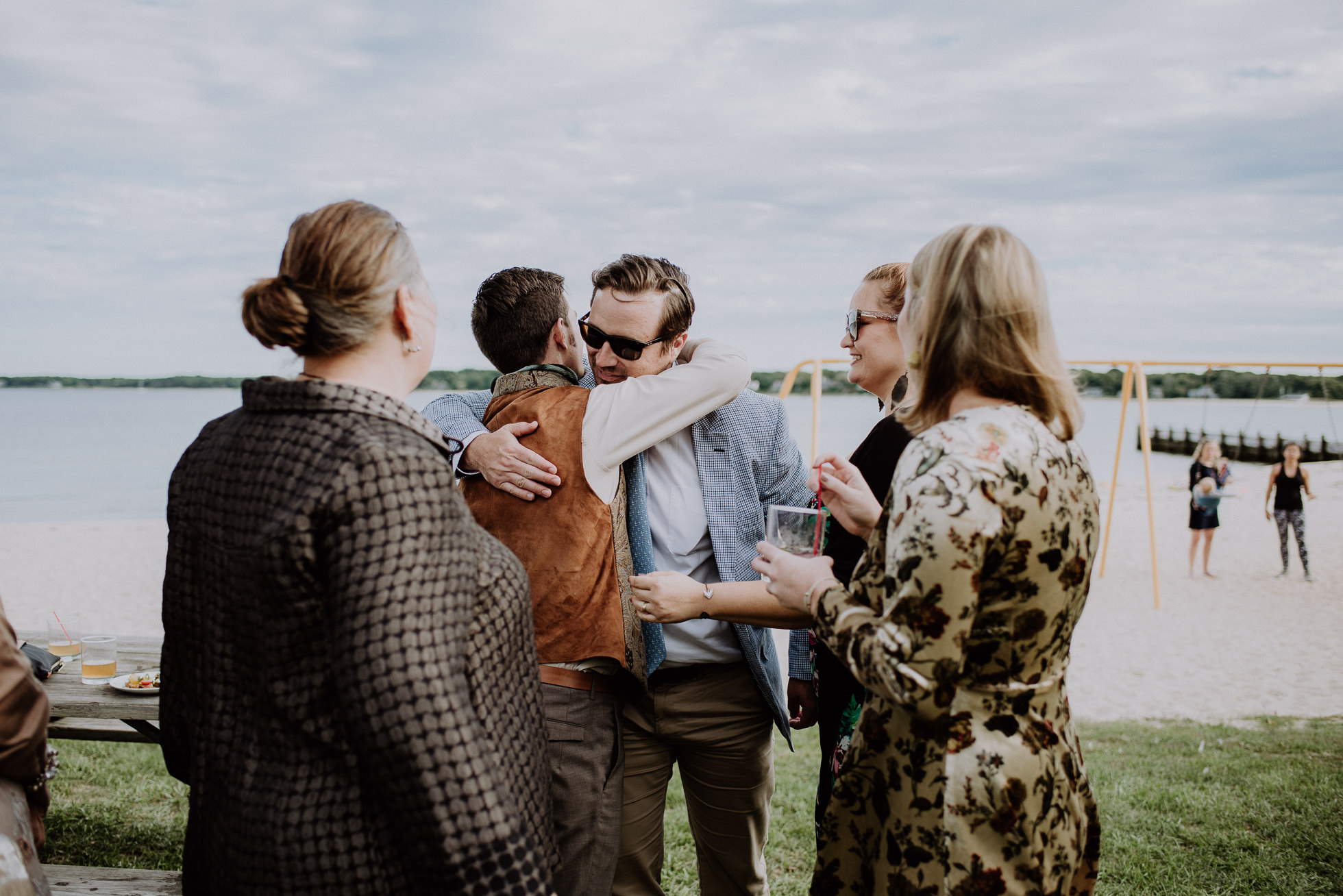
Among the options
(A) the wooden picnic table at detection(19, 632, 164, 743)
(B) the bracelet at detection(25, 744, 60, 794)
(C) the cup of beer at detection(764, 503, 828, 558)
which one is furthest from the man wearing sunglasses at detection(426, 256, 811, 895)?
(A) the wooden picnic table at detection(19, 632, 164, 743)

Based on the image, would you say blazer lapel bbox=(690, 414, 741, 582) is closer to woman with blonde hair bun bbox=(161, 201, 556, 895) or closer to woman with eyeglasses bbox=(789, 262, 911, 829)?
woman with eyeglasses bbox=(789, 262, 911, 829)

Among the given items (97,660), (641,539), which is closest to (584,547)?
(641,539)

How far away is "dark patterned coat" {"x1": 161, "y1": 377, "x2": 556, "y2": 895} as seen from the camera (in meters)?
1.25

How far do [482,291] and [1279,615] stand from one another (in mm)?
14113

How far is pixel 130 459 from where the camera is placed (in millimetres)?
39562

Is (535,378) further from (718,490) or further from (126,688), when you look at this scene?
(126,688)

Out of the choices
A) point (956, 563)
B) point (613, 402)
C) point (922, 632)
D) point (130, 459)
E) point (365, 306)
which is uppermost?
point (365, 306)

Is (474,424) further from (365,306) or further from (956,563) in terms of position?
(956,563)

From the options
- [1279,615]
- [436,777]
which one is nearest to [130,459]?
[1279,615]

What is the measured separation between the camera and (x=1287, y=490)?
50.5ft

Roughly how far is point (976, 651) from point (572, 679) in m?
1.02

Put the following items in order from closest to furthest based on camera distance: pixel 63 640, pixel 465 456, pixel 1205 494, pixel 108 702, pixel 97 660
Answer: pixel 465 456, pixel 108 702, pixel 97 660, pixel 63 640, pixel 1205 494

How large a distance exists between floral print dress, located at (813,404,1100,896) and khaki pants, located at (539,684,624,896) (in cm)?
76

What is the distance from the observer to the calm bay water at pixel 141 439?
2838cm
